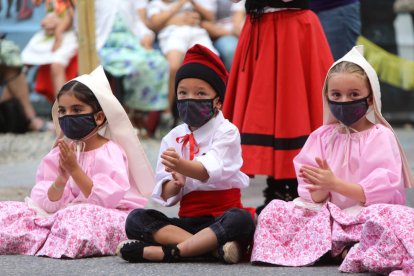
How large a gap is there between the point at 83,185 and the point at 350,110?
132 cm

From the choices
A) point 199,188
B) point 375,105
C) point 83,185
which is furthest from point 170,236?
point 375,105

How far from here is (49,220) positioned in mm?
5566

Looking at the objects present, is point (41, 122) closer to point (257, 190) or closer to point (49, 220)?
point (257, 190)

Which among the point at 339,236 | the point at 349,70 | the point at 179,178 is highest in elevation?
the point at 349,70

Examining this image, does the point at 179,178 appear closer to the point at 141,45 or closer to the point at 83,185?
the point at 83,185

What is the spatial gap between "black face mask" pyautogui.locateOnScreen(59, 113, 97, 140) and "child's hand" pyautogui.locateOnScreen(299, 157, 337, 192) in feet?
3.88

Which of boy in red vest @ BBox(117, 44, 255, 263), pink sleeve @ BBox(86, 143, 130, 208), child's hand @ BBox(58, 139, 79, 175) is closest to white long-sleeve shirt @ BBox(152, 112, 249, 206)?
boy in red vest @ BBox(117, 44, 255, 263)

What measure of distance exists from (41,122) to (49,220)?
22.7ft

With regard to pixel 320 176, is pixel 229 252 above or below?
below

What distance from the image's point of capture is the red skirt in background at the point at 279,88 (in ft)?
20.2

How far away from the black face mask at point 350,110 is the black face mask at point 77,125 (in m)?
1.21

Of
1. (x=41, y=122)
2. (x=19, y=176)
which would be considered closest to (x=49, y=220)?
(x=19, y=176)

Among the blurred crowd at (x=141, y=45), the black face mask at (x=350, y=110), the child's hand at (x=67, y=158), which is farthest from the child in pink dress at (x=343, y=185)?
the blurred crowd at (x=141, y=45)

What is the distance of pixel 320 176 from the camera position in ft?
16.5
